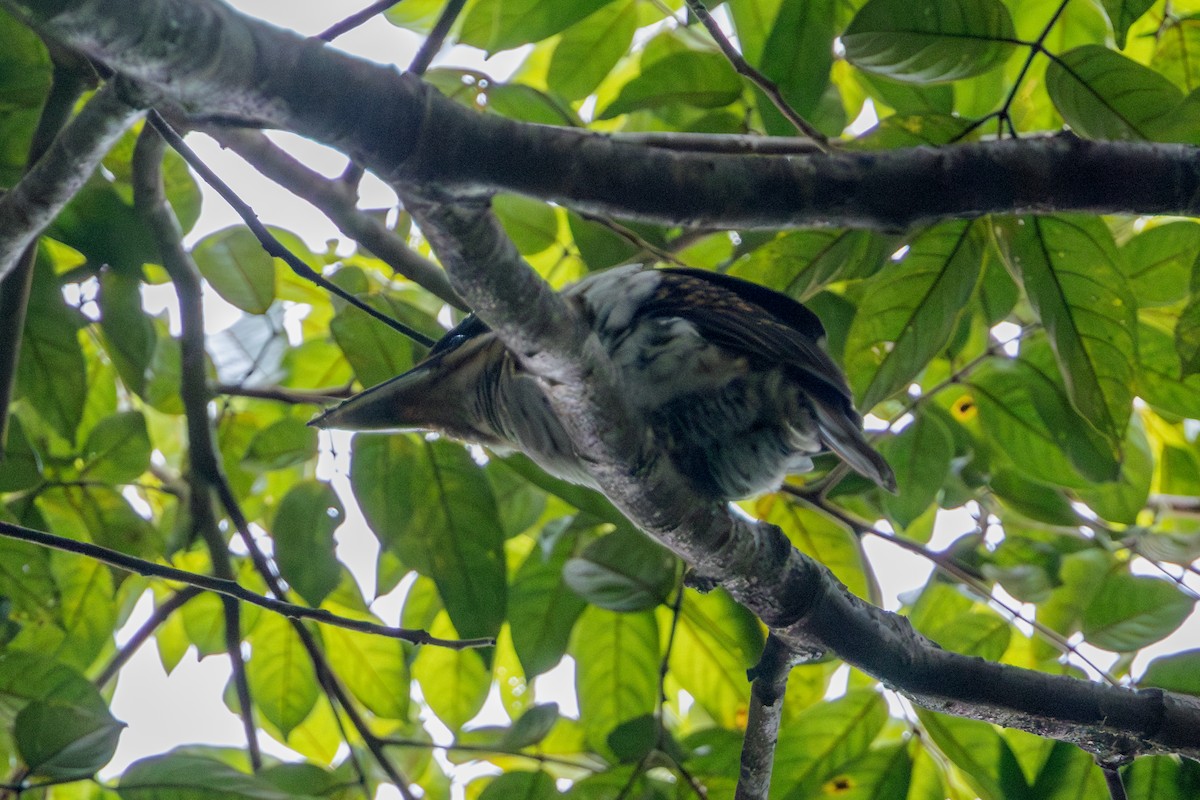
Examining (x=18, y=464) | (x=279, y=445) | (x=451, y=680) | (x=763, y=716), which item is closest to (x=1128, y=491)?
(x=763, y=716)

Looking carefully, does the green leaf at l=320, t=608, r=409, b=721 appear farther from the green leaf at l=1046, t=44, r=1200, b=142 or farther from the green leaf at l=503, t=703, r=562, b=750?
the green leaf at l=1046, t=44, r=1200, b=142

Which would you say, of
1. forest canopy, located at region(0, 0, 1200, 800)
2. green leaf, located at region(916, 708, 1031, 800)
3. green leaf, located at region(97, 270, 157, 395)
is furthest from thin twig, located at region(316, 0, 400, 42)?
green leaf, located at region(916, 708, 1031, 800)

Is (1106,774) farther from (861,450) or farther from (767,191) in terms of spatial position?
(767,191)

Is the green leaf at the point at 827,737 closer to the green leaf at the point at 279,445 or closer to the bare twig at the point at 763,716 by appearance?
the bare twig at the point at 763,716

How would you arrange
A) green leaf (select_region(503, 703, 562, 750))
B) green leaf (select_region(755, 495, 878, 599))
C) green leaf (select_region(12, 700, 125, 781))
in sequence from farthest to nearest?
1. green leaf (select_region(755, 495, 878, 599))
2. green leaf (select_region(503, 703, 562, 750))
3. green leaf (select_region(12, 700, 125, 781))

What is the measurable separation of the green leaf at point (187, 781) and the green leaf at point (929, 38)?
1.78m

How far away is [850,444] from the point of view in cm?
170

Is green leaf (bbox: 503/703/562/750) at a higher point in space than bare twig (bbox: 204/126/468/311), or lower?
lower

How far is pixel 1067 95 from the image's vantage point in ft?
5.94

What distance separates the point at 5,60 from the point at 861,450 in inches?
76.8

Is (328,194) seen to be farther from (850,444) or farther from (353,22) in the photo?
(850,444)

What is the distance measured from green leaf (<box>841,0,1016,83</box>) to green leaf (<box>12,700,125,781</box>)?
1927mm

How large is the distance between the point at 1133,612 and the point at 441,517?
1614 mm

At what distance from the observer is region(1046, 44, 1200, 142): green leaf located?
1749 millimetres
